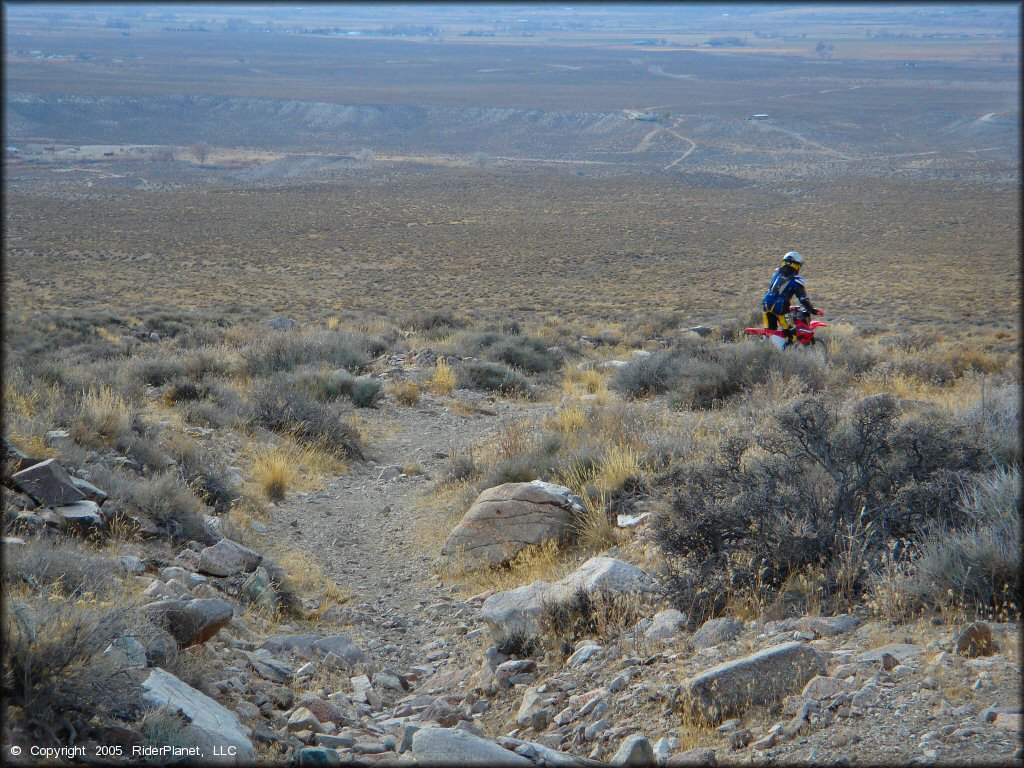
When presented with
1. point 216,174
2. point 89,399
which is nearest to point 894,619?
point 89,399

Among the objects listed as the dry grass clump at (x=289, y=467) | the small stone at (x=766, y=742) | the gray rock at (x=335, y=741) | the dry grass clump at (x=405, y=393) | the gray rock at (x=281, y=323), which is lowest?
the gray rock at (x=281, y=323)

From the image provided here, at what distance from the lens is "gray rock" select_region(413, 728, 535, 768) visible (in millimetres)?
3051

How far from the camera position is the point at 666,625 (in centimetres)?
434

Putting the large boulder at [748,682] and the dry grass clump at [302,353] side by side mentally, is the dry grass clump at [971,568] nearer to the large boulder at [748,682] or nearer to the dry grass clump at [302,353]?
the large boulder at [748,682]

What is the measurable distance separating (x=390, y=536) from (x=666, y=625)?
3241mm

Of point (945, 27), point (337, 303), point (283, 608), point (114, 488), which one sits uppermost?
point (945, 27)

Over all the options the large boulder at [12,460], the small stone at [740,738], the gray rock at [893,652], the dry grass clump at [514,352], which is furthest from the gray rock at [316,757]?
the dry grass clump at [514,352]

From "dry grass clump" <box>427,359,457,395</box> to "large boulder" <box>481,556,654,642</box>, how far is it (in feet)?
22.5

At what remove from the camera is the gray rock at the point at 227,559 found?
533cm

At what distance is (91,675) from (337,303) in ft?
92.9

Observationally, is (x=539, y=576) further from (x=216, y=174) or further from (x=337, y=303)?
(x=216, y=174)

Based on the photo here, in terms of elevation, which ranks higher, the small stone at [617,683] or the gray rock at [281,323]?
the small stone at [617,683]

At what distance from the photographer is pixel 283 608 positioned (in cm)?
Result: 531

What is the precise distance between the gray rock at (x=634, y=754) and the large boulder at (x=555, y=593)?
139 centimetres
